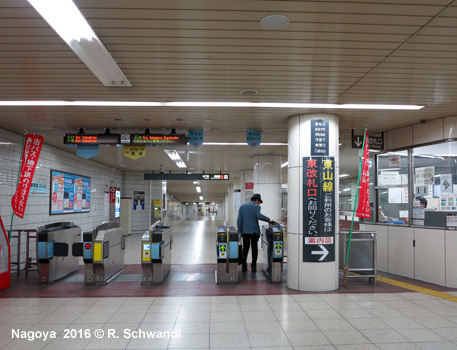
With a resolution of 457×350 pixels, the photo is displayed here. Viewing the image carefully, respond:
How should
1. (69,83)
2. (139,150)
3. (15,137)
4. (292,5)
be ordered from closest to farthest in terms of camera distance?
(292,5) → (69,83) → (139,150) → (15,137)

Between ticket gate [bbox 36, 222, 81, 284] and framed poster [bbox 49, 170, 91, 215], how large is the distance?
110 inches

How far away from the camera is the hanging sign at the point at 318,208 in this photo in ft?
18.7

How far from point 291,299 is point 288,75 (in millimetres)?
3357

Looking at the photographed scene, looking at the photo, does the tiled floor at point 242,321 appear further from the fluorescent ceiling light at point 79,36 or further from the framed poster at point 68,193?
the framed poster at point 68,193

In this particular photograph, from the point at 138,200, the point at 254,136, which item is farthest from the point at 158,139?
the point at 138,200

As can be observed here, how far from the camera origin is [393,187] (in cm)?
721

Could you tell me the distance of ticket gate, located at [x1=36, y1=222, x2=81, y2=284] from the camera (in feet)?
19.9

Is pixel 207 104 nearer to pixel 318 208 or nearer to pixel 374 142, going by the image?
pixel 318 208

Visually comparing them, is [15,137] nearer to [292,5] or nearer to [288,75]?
[288,75]

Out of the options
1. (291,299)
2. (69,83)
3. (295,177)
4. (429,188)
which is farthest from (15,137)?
(429,188)

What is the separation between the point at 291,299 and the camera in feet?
17.1

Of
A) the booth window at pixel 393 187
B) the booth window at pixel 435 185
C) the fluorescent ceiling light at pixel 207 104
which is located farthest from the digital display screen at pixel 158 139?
the booth window at pixel 435 185

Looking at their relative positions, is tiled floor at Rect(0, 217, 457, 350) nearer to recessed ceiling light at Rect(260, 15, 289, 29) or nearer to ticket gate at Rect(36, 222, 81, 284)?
ticket gate at Rect(36, 222, 81, 284)

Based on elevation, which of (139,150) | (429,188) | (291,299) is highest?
(139,150)
